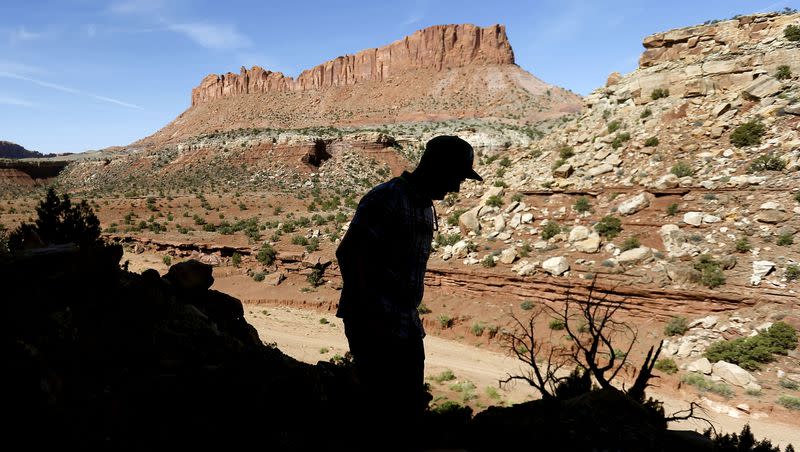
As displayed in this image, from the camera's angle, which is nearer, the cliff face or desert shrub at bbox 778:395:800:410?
desert shrub at bbox 778:395:800:410

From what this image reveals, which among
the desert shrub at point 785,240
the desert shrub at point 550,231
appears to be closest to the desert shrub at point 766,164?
the desert shrub at point 785,240

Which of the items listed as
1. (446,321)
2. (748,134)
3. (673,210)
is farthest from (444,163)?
(748,134)

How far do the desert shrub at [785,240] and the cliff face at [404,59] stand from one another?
75.1 meters

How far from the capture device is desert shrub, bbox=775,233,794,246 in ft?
40.7

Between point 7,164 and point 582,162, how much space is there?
7562cm

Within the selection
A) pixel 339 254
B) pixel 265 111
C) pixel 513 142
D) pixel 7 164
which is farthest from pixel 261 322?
pixel 265 111

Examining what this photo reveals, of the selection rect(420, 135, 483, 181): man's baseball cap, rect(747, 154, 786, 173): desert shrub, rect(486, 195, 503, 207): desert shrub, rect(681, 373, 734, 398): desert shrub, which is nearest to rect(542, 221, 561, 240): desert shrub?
rect(486, 195, 503, 207): desert shrub

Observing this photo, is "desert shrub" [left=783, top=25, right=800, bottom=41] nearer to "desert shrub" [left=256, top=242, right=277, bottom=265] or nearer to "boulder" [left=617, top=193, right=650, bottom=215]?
"boulder" [left=617, top=193, right=650, bottom=215]

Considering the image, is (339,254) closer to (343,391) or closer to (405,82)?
(343,391)

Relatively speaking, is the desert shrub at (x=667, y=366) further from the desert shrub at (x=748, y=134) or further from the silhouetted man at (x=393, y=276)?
the silhouetted man at (x=393, y=276)

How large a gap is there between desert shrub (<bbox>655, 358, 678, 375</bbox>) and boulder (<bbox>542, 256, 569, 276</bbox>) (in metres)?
4.15

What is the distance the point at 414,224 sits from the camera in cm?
240

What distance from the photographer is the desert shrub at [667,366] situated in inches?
428

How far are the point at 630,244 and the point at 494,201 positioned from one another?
21.0 feet
